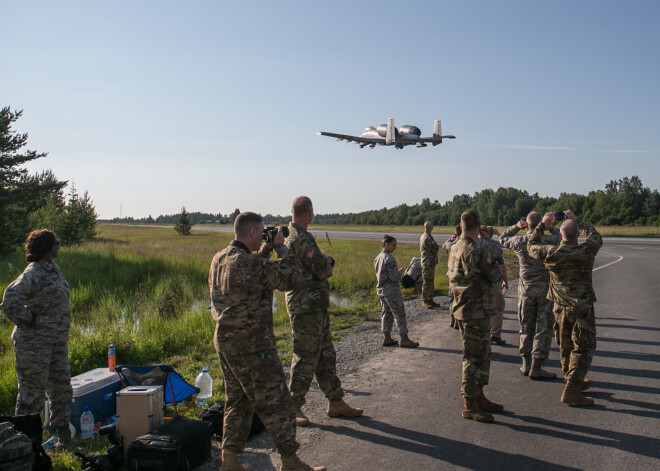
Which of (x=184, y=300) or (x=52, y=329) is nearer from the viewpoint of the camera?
(x=52, y=329)

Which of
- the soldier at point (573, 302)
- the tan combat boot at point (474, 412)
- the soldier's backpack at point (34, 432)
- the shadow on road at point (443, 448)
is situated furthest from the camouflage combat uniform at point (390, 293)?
the soldier's backpack at point (34, 432)

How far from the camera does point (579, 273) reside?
5773 mm

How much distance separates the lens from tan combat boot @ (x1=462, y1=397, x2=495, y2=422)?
512 centimetres

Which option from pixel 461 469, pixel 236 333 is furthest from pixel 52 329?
pixel 461 469

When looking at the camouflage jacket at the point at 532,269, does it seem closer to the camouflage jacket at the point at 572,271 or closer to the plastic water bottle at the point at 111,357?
the camouflage jacket at the point at 572,271

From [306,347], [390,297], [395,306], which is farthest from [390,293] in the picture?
[306,347]

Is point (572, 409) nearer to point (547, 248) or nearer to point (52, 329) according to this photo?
point (547, 248)

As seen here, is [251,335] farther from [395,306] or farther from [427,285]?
[427,285]

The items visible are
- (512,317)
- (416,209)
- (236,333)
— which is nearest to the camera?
(236,333)

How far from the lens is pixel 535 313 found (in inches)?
267

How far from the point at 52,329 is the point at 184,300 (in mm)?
10527

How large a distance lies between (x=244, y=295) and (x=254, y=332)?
32 cm

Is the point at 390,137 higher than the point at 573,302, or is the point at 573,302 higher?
the point at 390,137

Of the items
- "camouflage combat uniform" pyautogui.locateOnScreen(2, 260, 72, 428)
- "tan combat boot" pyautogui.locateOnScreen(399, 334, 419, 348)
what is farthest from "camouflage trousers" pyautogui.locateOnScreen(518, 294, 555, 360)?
"camouflage combat uniform" pyautogui.locateOnScreen(2, 260, 72, 428)
